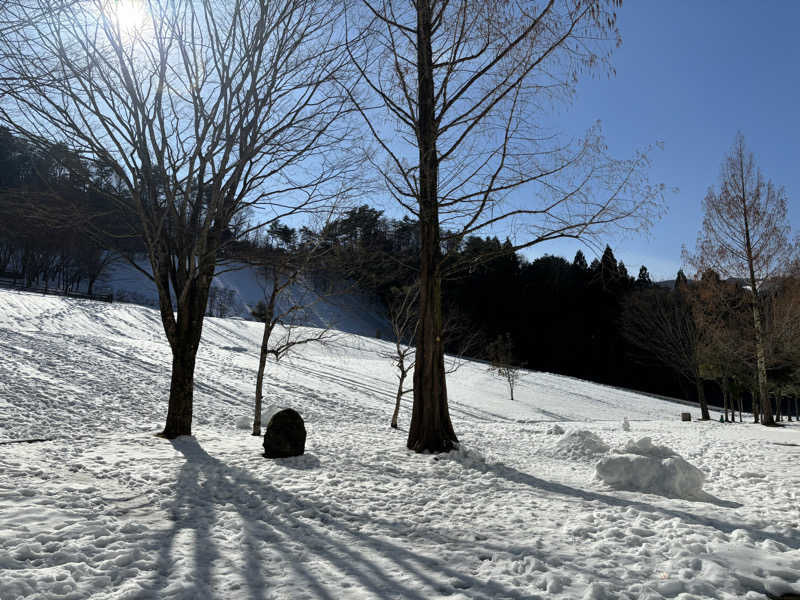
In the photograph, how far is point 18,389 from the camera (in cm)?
1201

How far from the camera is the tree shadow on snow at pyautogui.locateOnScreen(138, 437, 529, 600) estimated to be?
116 inches

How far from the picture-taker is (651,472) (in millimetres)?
5664

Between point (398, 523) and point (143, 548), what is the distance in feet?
6.83

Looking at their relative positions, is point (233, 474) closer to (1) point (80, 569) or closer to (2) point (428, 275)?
(1) point (80, 569)

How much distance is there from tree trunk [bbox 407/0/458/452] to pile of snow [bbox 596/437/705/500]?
2587mm

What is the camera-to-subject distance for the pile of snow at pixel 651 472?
5.45m

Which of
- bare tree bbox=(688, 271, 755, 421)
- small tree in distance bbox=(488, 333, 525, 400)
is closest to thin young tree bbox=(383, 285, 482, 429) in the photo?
small tree in distance bbox=(488, 333, 525, 400)

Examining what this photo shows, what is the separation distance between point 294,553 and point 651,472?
173 inches

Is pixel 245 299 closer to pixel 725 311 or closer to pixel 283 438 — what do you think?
pixel 725 311

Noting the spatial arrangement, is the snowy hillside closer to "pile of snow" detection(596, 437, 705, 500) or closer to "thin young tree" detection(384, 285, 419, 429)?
"thin young tree" detection(384, 285, 419, 429)

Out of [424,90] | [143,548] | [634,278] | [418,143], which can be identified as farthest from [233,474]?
[634,278]

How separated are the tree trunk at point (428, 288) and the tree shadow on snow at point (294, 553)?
3164 mm

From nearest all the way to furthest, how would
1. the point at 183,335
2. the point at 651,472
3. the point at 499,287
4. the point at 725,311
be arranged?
the point at 651,472
the point at 183,335
the point at 725,311
the point at 499,287

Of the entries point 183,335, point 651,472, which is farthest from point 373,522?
point 183,335
